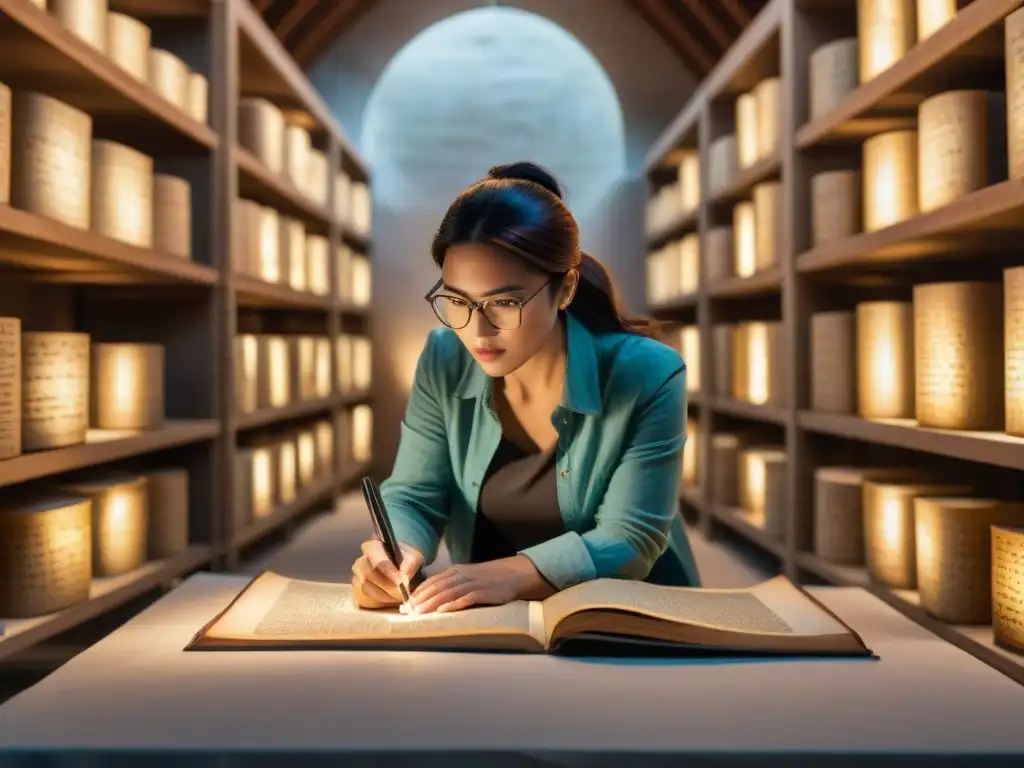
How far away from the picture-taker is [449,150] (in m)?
5.79

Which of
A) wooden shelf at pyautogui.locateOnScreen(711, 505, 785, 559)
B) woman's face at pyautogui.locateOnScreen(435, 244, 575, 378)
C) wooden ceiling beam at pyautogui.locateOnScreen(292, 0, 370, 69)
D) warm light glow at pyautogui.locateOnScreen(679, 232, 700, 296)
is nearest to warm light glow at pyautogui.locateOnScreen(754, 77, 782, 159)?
warm light glow at pyautogui.locateOnScreen(679, 232, 700, 296)

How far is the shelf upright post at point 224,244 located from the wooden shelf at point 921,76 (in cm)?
180

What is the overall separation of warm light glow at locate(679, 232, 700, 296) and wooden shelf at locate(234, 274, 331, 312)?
1.80 meters

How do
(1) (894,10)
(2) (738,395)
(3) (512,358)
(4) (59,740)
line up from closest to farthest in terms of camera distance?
(4) (59,740), (3) (512,358), (1) (894,10), (2) (738,395)

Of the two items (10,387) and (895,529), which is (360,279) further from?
(895,529)

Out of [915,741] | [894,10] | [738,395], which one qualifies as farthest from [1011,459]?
[738,395]

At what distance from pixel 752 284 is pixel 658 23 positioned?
3009 millimetres

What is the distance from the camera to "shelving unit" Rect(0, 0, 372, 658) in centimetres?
187

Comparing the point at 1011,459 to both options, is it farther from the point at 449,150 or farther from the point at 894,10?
the point at 449,150

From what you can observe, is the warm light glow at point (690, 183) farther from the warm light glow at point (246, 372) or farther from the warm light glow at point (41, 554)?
the warm light glow at point (41, 554)

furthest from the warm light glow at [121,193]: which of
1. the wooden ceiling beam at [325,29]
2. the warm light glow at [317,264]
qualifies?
the wooden ceiling beam at [325,29]

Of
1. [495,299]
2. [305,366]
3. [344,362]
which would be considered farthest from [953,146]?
[344,362]

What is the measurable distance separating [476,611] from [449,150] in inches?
200

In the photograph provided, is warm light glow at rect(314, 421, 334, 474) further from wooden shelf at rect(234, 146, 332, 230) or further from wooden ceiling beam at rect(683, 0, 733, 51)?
wooden ceiling beam at rect(683, 0, 733, 51)
